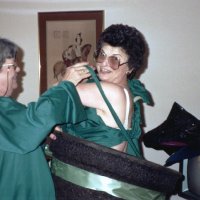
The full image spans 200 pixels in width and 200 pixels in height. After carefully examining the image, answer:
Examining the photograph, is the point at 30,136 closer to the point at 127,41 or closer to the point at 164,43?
the point at 127,41

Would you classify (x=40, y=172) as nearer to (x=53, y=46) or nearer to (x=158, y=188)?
(x=158, y=188)

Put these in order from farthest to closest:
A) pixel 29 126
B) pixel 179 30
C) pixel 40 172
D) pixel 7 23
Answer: pixel 7 23, pixel 179 30, pixel 40 172, pixel 29 126

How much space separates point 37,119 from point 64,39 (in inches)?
51.8

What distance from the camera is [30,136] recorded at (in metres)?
0.83

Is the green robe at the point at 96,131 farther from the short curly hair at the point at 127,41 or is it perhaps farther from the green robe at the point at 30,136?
the short curly hair at the point at 127,41

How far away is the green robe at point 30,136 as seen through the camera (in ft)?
2.71

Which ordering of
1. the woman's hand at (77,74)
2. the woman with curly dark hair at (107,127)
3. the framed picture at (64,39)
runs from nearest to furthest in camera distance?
the woman with curly dark hair at (107,127), the woman's hand at (77,74), the framed picture at (64,39)

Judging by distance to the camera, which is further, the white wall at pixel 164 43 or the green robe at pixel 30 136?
the white wall at pixel 164 43

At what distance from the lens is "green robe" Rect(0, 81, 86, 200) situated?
0.83m

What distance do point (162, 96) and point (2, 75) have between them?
47.4 inches

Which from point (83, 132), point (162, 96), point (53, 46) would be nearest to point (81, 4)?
point (53, 46)

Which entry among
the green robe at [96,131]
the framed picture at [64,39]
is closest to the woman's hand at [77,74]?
the green robe at [96,131]

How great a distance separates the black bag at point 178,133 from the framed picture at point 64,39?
26.1 inches

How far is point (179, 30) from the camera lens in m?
1.88
